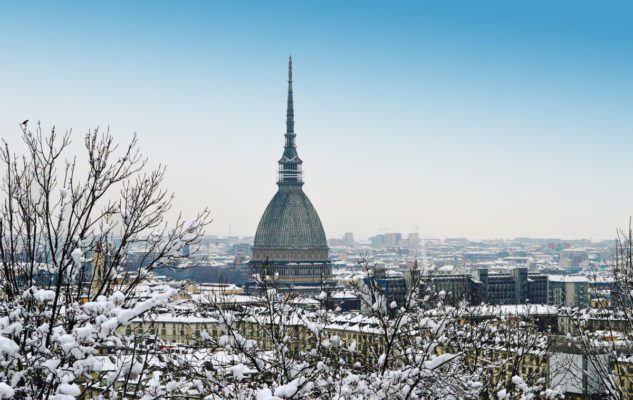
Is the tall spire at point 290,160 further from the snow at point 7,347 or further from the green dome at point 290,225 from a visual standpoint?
the snow at point 7,347

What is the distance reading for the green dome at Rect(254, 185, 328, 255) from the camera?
507ft

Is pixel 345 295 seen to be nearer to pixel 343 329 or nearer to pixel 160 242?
pixel 343 329

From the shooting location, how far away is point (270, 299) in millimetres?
16562

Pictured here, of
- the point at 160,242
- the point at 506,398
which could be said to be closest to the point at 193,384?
the point at 160,242

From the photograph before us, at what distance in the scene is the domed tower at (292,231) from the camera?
150300mm

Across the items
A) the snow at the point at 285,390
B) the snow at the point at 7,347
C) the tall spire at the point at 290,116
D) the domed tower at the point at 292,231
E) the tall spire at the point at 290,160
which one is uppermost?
the tall spire at the point at 290,116

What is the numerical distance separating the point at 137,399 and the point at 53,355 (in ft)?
4.89

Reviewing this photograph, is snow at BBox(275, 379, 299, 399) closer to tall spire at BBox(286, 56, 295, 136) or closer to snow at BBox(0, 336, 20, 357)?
snow at BBox(0, 336, 20, 357)

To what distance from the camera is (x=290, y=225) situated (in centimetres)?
15625

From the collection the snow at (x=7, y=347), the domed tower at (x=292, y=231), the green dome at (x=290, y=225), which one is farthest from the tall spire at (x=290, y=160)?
the snow at (x=7, y=347)

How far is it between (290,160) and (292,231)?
13.2 m

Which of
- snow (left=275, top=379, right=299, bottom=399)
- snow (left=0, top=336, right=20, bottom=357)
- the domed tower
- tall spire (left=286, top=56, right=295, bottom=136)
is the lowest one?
snow (left=275, top=379, right=299, bottom=399)

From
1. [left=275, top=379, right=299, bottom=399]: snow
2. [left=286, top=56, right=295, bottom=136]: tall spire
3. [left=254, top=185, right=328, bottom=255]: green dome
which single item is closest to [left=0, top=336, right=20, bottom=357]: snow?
[left=275, top=379, right=299, bottom=399]: snow

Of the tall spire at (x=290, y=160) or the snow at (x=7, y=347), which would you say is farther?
the tall spire at (x=290, y=160)
